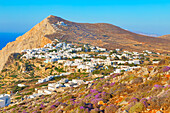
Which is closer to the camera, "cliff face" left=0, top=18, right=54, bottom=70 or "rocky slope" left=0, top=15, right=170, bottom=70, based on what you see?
"cliff face" left=0, top=18, right=54, bottom=70

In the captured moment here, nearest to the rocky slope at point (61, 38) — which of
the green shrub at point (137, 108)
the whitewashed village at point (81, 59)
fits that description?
the whitewashed village at point (81, 59)

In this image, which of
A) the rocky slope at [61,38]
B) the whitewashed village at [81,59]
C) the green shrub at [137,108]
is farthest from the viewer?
the rocky slope at [61,38]

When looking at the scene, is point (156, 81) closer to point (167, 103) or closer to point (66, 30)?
point (167, 103)

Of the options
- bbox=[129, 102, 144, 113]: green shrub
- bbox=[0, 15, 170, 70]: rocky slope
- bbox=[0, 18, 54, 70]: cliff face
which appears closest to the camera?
bbox=[129, 102, 144, 113]: green shrub

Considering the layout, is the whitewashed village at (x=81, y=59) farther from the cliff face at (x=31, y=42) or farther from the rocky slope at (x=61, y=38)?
the rocky slope at (x=61, y=38)

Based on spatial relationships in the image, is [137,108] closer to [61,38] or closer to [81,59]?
[81,59]

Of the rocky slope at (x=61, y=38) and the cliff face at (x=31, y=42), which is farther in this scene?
the rocky slope at (x=61, y=38)

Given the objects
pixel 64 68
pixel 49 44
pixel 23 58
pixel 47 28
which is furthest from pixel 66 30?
pixel 64 68

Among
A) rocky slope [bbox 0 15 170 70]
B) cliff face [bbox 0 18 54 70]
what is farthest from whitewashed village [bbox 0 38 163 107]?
rocky slope [bbox 0 15 170 70]

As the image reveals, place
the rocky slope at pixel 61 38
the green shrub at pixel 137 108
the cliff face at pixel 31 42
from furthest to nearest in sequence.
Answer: the rocky slope at pixel 61 38, the cliff face at pixel 31 42, the green shrub at pixel 137 108

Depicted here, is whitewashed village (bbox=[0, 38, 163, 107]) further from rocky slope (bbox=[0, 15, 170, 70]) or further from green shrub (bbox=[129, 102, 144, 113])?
green shrub (bbox=[129, 102, 144, 113])

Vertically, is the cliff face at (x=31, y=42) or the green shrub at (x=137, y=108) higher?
the cliff face at (x=31, y=42)
